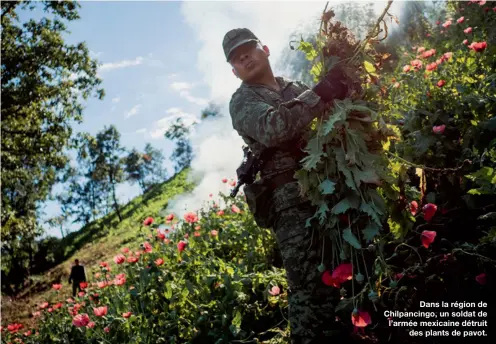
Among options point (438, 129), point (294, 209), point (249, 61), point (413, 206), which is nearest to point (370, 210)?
point (294, 209)

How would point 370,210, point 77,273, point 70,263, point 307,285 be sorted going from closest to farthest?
point 370,210
point 307,285
point 77,273
point 70,263

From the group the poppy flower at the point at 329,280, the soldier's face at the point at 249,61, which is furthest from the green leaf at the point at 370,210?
the soldier's face at the point at 249,61

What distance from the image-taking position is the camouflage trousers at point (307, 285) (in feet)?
7.72

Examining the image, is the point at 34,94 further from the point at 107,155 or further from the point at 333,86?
the point at 107,155

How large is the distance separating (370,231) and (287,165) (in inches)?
27.0

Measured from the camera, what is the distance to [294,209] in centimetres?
250

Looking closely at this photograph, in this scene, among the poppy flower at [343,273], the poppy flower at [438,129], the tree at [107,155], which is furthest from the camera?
the tree at [107,155]

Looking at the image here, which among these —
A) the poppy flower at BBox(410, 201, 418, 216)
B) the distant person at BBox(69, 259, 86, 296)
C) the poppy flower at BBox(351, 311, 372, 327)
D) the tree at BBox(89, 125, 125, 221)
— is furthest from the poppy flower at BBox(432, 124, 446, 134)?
the tree at BBox(89, 125, 125, 221)

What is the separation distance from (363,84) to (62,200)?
58108 millimetres

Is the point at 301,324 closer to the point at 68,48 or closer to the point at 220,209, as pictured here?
the point at 220,209

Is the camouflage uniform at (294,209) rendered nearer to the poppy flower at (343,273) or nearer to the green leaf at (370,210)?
the poppy flower at (343,273)

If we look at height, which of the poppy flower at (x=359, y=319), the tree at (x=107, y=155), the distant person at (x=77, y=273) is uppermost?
the tree at (x=107, y=155)

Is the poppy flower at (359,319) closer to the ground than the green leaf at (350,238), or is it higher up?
closer to the ground

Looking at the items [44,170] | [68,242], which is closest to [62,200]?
[68,242]
